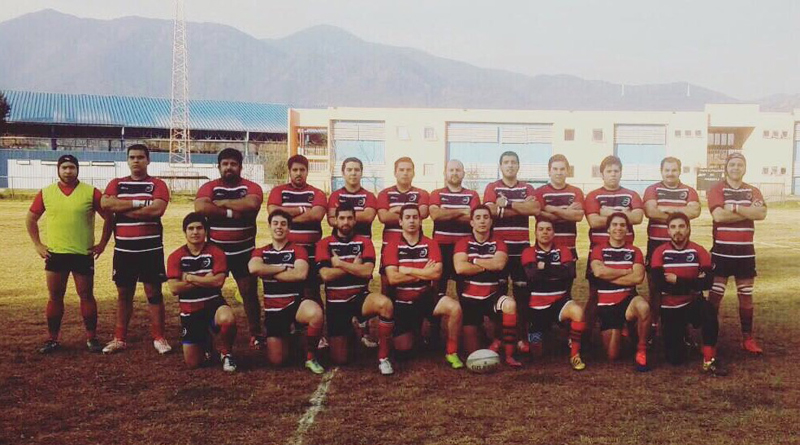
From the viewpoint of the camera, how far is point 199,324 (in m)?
6.60

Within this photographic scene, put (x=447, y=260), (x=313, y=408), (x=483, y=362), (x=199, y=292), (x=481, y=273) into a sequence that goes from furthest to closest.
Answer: (x=447, y=260), (x=481, y=273), (x=199, y=292), (x=483, y=362), (x=313, y=408)

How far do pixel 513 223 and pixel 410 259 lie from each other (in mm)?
1338

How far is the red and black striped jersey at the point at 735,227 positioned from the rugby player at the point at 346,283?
3.49m

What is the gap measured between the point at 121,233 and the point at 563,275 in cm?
436

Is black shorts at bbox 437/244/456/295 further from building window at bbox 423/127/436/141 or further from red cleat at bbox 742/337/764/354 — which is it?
building window at bbox 423/127/436/141

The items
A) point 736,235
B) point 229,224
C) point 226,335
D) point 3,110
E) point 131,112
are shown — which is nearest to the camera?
point 226,335

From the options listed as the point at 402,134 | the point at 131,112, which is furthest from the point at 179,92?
the point at 402,134

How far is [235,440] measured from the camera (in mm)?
4777

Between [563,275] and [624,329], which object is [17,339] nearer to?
[563,275]

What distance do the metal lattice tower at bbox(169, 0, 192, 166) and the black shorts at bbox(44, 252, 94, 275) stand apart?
54.9 m

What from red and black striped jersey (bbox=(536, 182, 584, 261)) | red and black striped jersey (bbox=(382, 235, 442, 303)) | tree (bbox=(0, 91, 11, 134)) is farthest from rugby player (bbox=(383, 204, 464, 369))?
tree (bbox=(0, 91, 11, 134))

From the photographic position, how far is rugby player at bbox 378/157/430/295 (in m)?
7.28

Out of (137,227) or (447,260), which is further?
(447,260)

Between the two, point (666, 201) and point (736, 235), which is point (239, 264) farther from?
point (736, 235)
